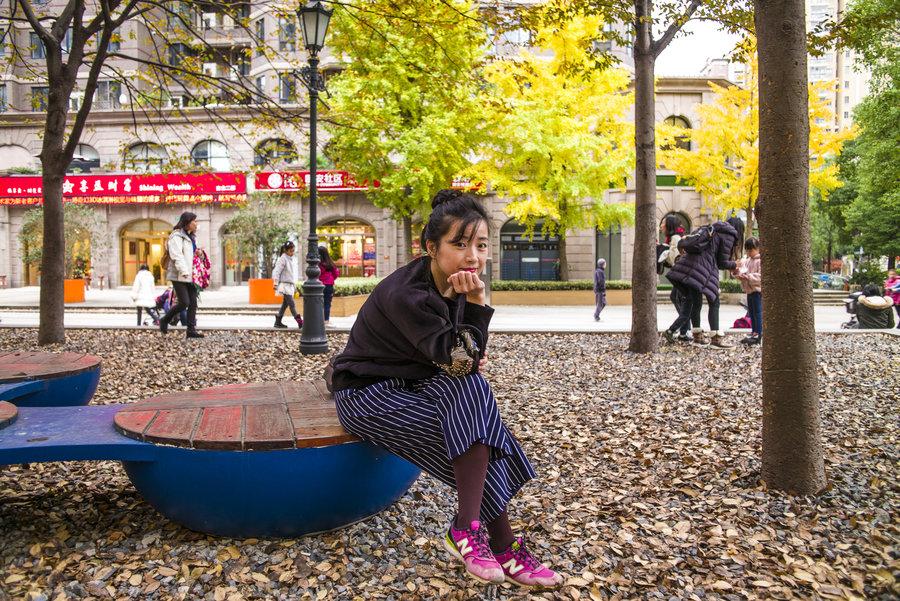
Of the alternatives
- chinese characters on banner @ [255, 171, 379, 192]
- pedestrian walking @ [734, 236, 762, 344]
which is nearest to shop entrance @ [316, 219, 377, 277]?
chinese characters on banner @ [255, 171, 379, 192]

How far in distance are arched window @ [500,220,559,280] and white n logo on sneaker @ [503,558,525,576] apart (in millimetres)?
29438

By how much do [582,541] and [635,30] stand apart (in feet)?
25.9

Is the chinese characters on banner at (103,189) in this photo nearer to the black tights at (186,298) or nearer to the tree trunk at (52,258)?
the black tights at (186,298)

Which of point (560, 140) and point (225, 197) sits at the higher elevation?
point (560, 140)

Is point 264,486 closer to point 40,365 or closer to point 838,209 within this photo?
point 40,365

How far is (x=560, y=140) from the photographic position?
21.5 metres

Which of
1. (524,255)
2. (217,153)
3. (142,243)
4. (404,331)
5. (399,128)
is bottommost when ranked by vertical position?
(404,331)

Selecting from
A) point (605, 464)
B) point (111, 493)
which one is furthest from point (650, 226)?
point (111, 493)

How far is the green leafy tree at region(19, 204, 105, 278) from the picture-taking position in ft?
79.0

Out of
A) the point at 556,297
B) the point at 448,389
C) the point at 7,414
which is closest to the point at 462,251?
the point at 448,389

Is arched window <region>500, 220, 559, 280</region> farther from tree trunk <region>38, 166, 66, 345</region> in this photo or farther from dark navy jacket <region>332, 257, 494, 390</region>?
dark navy jacket <region>332, 257, 494, 390</region>

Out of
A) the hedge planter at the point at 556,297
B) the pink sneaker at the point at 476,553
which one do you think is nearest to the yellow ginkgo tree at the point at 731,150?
the hedge planter at the point at 556,297

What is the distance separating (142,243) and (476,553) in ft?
118

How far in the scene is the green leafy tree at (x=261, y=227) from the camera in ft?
76.0
